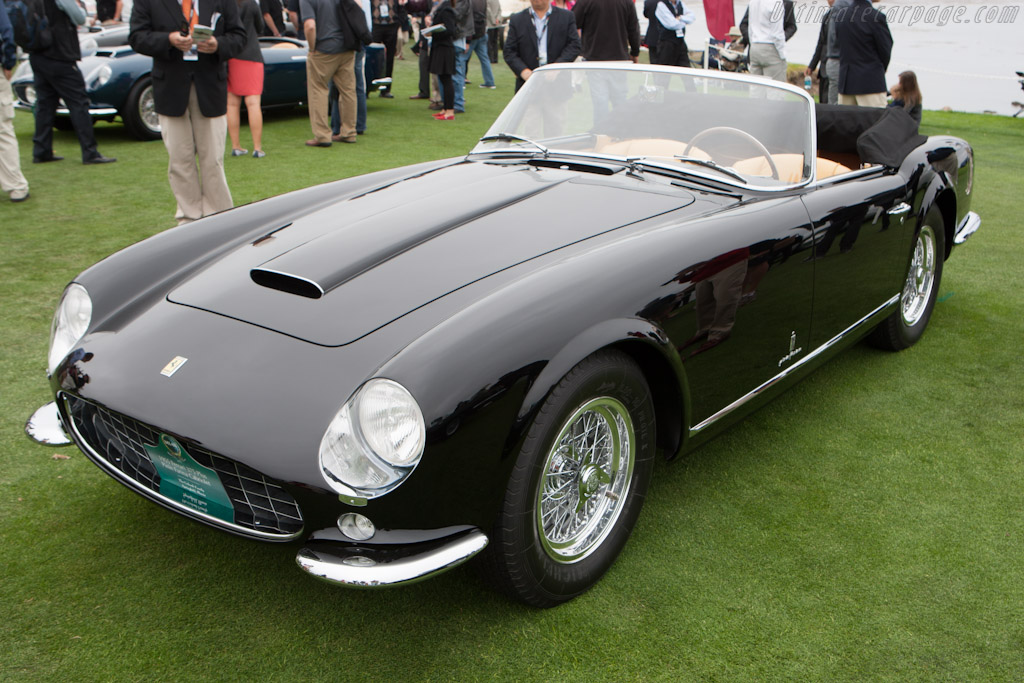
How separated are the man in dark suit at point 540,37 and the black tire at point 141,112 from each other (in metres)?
3.82

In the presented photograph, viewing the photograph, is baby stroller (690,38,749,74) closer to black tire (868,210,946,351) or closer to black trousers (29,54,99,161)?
black trousers (29,54,99,161)

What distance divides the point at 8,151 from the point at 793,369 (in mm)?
6222

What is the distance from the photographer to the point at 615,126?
3.62 m

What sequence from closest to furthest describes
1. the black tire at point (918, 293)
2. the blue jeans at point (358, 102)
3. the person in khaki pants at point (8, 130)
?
the black tire at point (918, 293) → the person in khaki pants at point (8, 130) → the blue jeans at point (358, 102)

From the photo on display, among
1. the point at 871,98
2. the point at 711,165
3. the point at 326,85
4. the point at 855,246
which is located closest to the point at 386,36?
the point at 326,85

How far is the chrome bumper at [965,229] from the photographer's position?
459cm

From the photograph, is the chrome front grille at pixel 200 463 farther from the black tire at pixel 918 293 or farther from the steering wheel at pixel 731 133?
the black tire at pixel 918 293

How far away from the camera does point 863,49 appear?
27.6 feet

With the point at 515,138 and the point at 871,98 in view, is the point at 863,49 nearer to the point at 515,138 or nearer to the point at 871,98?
the point at 871,98

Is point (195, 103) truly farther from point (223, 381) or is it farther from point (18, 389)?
point (223, 381)

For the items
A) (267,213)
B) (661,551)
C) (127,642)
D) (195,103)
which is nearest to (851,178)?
(661,551)

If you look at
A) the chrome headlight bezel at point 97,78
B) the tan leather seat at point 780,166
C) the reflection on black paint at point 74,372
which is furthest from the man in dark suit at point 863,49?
the reflection on black paint at point 74,372

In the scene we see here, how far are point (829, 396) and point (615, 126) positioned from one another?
1.54 meters

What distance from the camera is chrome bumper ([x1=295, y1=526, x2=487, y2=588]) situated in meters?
1.96
